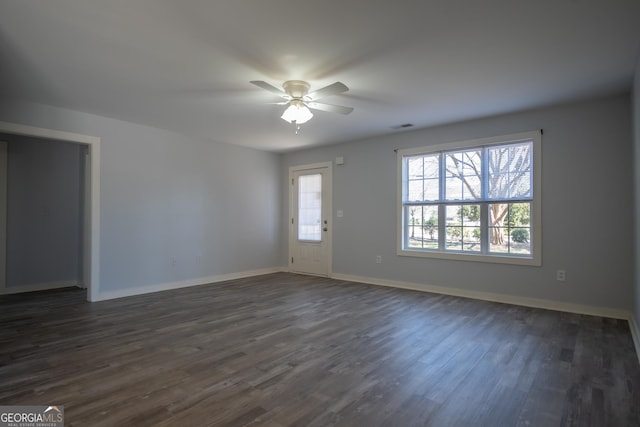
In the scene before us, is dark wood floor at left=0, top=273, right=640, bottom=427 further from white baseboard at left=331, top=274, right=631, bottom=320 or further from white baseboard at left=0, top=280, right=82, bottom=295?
white baseboard at left=0, top=280, right=82, bottom=295

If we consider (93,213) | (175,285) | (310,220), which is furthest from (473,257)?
(93,213)

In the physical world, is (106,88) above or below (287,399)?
above

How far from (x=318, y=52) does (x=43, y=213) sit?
538cm

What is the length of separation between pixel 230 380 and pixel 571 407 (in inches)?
84.3

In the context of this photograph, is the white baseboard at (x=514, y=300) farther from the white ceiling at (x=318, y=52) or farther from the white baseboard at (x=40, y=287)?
the white baseboard at (x=40, y=287)

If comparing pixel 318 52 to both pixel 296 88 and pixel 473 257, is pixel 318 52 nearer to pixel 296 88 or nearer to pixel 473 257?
pixel 296 88

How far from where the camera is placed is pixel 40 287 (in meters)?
5.42

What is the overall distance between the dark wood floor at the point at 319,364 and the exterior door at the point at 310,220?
2.22 m

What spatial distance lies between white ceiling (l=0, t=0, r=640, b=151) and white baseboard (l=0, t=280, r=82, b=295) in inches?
120

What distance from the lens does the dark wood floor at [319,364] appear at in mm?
1944

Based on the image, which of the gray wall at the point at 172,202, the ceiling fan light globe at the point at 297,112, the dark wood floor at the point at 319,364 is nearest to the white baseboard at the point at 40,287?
the dark wood floor at the point at 319,364

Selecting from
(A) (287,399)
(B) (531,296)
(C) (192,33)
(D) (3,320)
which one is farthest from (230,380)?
(B) (531,296)

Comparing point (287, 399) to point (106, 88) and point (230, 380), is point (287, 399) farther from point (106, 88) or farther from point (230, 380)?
point (106, 88)

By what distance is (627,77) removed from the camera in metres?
3.34
